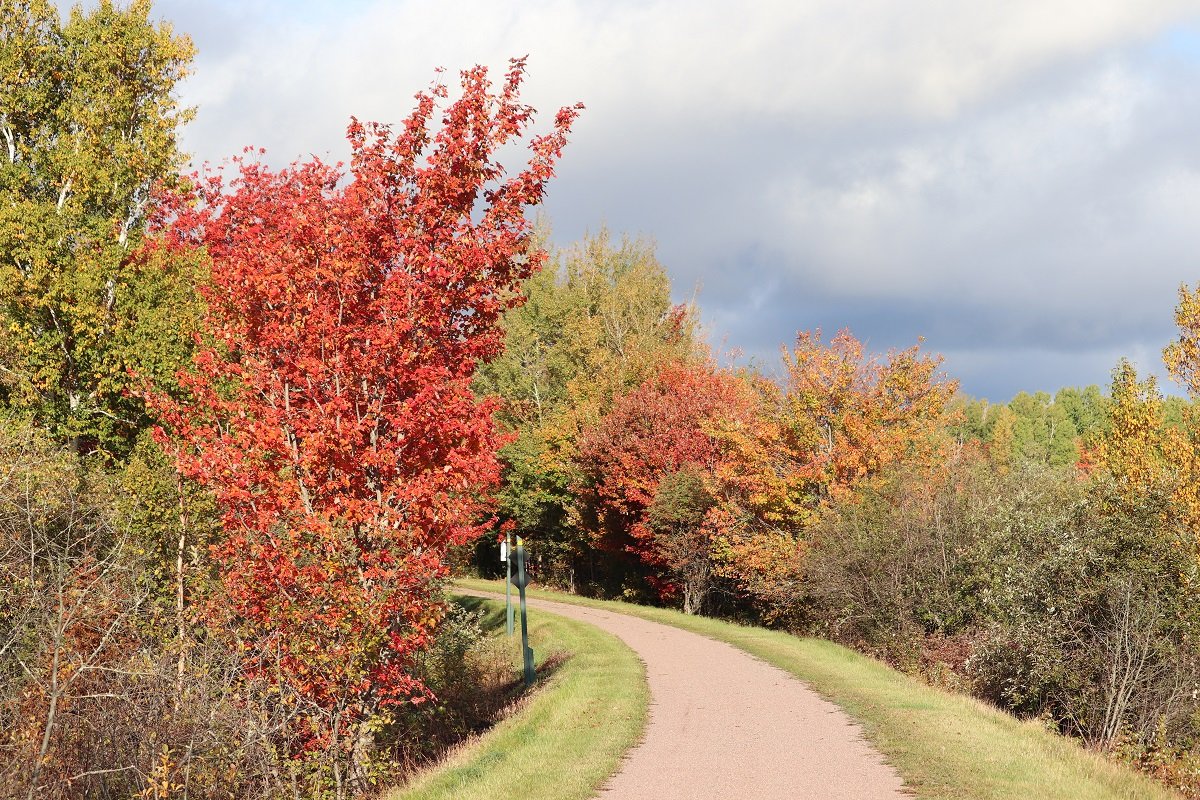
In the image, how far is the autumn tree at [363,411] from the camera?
12258mm

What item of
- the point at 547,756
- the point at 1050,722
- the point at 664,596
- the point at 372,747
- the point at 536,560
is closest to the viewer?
the point at 547,756

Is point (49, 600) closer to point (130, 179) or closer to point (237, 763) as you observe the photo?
point (237, 763)

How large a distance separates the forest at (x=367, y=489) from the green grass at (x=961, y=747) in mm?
4050

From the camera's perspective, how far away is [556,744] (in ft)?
40.2

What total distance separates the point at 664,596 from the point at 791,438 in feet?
35.3

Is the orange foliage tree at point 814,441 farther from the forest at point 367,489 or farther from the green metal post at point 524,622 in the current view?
the green metal post at point 524,622

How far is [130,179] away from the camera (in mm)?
27359

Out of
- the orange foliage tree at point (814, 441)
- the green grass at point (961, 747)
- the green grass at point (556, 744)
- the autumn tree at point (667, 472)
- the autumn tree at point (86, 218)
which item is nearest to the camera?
the green grass at point (961, 747)

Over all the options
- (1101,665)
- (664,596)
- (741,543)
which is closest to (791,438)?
(741,543)

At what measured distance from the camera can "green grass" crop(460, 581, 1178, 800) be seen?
9930 millimetres

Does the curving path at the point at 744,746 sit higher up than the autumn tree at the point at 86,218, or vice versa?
the autumn tree at the point at 86,218

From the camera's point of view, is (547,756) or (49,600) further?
(49,600)

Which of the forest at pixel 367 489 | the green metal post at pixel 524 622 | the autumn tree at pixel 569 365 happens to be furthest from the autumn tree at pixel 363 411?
the autumn tree at pixel 569 365

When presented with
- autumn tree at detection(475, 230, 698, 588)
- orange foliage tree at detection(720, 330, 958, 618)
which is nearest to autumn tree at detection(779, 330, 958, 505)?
orange foliage tree at detection(720, 330, 958, 618)
